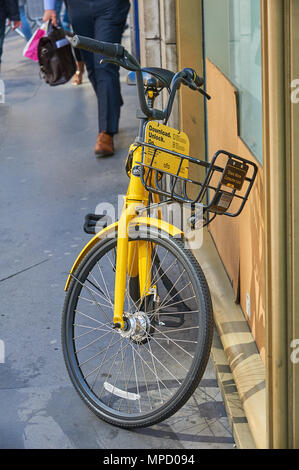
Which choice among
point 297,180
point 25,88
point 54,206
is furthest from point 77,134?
point 297,180

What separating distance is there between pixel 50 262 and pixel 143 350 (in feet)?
4.76

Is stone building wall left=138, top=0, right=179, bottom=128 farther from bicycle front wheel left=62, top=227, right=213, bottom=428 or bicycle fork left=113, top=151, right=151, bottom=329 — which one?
bicycle fork left=113, top=151, right=151, bottom=329

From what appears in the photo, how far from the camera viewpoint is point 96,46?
11.0 ft

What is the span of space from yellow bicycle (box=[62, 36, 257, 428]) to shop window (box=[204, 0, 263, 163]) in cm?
22

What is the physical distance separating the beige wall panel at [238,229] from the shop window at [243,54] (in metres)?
0.07

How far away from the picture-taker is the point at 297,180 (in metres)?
2.74

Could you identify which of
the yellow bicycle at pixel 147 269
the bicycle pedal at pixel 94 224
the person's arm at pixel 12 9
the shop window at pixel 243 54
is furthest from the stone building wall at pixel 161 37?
the person's arm at pixel 12 9

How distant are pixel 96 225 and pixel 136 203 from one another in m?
0.33

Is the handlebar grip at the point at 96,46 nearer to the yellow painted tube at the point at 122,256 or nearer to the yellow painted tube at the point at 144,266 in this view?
the yellow painted tube at the point at 122,256

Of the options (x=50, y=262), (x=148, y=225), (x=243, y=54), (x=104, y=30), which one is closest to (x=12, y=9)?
(x=104, y=30)

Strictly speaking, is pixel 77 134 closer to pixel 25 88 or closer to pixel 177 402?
pixel 25 88

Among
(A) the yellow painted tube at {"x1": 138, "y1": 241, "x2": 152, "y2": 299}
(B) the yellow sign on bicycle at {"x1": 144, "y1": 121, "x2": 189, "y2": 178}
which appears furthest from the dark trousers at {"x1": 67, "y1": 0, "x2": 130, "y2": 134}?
(B) the yellow sign on bicycle at {"x1": 144, "y1": 121, "x2": 189, "y2": 178}

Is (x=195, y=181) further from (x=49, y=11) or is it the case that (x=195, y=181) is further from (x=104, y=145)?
(x=49, y=11)

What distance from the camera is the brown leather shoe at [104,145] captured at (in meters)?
7.83
